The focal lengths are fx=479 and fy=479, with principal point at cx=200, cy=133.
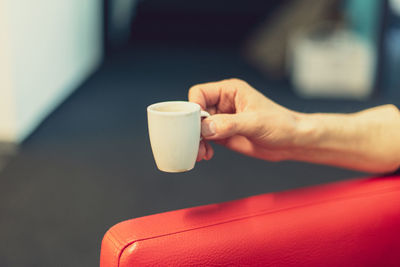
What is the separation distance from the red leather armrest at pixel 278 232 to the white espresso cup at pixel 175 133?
0.09 m

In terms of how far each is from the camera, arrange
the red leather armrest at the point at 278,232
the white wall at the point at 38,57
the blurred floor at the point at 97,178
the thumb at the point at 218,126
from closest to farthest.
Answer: the red leather armrest at the point at 278,232 → the thumb at the point at 218,126 → the blurred floor at the point at 97,178 → the white wall at the point at 38,57

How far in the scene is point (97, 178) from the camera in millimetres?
2525

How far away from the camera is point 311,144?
1038mm

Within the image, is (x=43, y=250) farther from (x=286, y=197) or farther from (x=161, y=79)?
(x=161, y=79)

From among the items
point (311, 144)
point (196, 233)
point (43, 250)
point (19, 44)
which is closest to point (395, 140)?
point (311, 144)

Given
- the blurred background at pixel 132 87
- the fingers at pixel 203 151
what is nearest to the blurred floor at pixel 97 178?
the blurred background at pixel 132 87

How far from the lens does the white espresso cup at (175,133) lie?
78 cm


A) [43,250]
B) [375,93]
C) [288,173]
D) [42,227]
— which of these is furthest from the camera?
[375,93]

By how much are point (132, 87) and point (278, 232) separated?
141 inches

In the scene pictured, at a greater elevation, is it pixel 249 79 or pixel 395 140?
pixel 249 79

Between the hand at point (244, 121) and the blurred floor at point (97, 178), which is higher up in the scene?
the hand at point (244, 121)

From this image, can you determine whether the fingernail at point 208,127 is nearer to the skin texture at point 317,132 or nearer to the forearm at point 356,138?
the skin texture at point 317,132

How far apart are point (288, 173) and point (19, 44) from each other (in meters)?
1.74

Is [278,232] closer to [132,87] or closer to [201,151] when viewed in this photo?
[201,151]
